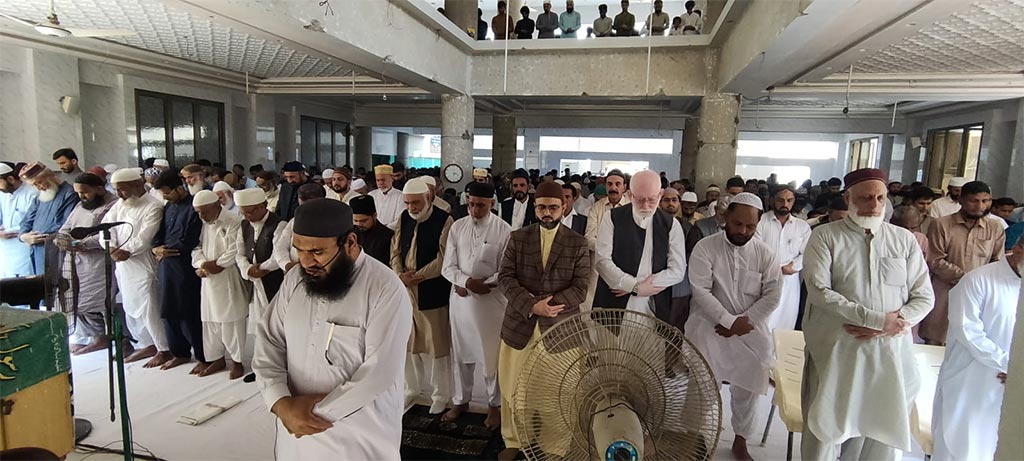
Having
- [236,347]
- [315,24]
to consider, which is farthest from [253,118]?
[236,347]

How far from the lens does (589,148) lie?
68.2 ft

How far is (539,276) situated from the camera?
2.94 metres

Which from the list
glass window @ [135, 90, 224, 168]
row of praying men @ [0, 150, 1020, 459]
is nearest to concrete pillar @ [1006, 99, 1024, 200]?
row of praying men @ [0, 150, 1020, 459]

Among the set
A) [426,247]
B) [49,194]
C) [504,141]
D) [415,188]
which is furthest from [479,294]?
[504,141]

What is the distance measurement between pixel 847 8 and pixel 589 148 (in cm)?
1735

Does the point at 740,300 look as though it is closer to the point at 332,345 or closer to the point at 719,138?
the point at 332,345

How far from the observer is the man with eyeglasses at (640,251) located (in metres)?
3.30

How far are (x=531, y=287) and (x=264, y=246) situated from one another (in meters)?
2.26

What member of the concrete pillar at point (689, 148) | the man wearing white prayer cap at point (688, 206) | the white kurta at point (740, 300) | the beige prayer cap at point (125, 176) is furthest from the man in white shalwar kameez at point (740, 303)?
the concrete pillar at point (689, 148)

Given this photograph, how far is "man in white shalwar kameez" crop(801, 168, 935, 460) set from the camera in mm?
2372

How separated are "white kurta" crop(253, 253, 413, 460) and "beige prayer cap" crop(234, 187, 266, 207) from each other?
86.7 inches

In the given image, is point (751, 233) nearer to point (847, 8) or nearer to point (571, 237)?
point (571, 237)

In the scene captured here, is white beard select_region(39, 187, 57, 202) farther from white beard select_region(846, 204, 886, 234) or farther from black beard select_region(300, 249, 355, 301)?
white beard select_region(846, 204, 886, 234)

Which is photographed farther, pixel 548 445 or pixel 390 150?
pixel 390 150
